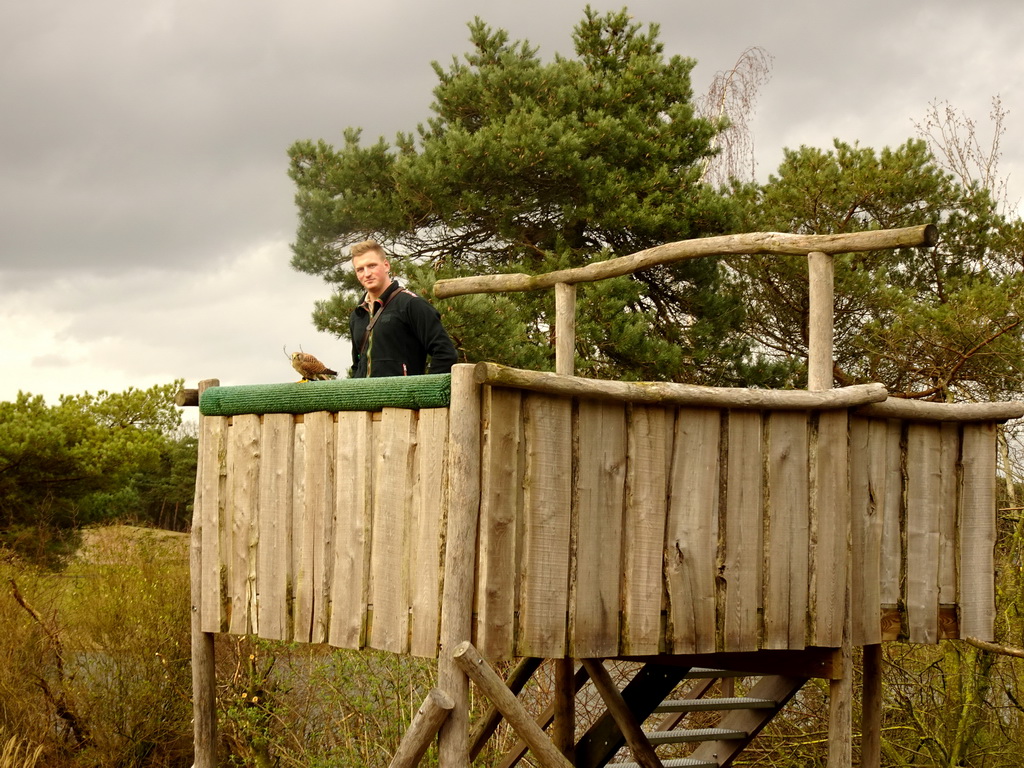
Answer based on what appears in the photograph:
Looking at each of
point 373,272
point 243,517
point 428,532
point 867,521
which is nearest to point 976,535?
point 867,521

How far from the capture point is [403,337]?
20.2ft

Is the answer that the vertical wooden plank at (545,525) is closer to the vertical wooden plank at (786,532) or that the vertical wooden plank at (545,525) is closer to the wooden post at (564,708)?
the vertical wooden plank at (786,532)

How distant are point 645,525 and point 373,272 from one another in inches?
81.6

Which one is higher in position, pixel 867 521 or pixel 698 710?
pixel 867 521

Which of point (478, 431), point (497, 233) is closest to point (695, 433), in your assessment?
point (478, 431)

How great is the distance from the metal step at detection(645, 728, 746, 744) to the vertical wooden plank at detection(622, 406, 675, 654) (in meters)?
2.13

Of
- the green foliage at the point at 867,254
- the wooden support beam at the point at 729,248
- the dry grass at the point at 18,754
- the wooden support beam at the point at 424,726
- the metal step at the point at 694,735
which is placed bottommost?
the dry grass at the point at 18,754

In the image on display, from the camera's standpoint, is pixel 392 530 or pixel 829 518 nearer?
pixel 392 530

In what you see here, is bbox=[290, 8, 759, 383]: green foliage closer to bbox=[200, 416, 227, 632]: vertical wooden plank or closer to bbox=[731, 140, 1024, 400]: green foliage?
bbox=[731, 140, 1024, 400]: green foliage

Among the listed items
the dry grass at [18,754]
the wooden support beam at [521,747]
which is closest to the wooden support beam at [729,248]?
the wooden support beam at [521,747]

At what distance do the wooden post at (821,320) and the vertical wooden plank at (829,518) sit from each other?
25cm

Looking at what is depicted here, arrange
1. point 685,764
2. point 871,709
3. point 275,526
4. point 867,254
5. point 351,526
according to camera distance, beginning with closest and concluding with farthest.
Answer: point 351,526 < point 275,526 < point 871,709 < point 685,764 < point 867,254

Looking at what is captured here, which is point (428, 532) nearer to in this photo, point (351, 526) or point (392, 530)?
point (392, 530)

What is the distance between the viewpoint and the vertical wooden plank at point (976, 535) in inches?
249
